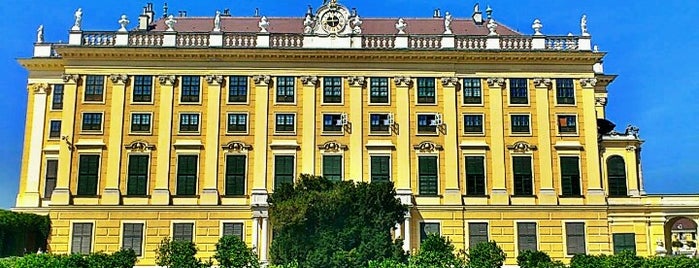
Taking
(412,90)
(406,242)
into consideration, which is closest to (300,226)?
(406,242)

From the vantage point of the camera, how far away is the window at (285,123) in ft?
138

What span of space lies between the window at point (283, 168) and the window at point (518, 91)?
13265 millimetres

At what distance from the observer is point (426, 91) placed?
42875mm

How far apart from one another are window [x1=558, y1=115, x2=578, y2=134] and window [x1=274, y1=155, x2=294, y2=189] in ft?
50.9

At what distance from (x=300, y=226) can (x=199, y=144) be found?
1248 cm

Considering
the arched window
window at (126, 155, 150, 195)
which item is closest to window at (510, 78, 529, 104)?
the arched window

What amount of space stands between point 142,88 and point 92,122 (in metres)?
3.36


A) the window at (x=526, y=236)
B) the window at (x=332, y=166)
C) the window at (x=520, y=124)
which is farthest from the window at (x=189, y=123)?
the window at (x=526, y=236)

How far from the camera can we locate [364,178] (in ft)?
137

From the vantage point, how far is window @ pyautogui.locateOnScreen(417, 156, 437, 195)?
4178 centimetres

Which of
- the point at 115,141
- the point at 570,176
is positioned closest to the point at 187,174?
the point at 115,141

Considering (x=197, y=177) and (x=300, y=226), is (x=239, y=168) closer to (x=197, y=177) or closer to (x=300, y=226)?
(x=197, y=177)

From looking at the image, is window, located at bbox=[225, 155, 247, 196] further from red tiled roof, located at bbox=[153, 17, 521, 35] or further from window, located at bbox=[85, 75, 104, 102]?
red tiled roof, located at bbox=[153, 17, 521, 35]

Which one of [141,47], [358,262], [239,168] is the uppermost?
[141,47]
